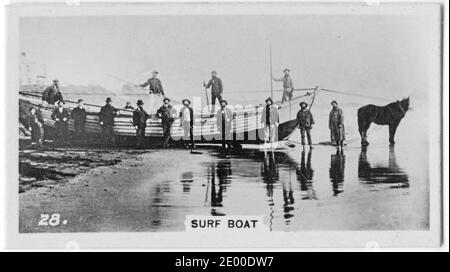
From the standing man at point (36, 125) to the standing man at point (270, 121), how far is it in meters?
1.06

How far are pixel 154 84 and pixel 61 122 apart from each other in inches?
19.0

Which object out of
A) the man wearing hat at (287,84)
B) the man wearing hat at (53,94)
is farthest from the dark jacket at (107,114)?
the man wearing hat at (287,84)

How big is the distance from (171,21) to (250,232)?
1.06 meters

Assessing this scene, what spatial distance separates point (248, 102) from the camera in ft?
11.3

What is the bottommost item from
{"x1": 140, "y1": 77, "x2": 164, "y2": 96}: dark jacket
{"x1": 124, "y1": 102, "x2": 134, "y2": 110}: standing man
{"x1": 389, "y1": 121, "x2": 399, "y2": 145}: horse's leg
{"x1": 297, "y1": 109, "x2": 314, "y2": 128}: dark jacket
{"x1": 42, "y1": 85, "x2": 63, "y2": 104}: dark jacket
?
{"x1": 389, "y1": 121, "x2": 399, "y2": 145}: horse's leg

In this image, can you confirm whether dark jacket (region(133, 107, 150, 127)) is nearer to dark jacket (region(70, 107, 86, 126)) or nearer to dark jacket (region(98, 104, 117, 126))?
dark jacket (region(98, 104, 117, 126))

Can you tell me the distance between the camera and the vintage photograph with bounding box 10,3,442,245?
338 cm

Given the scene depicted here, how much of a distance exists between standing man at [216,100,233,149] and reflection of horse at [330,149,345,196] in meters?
0.51

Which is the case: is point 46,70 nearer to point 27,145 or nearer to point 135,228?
point 27,145

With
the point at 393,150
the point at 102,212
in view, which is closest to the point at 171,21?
the point at 102,212

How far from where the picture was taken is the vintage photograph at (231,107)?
3.38 m

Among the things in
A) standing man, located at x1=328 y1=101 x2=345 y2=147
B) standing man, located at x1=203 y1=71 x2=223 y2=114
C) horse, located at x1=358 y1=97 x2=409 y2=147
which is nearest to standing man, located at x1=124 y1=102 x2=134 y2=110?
standing man, located at x1=203 y1=71 x2=223 y2=114

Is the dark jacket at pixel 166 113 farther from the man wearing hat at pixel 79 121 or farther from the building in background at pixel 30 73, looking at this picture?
the building in background at pixel 30 73

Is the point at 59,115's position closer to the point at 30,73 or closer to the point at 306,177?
the point at 30,73
